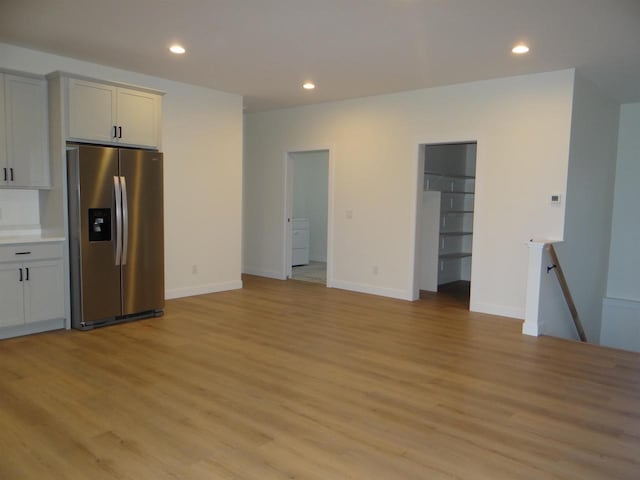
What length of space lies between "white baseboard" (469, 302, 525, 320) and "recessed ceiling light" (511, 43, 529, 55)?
283cm

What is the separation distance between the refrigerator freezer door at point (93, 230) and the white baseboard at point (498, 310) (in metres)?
4.19

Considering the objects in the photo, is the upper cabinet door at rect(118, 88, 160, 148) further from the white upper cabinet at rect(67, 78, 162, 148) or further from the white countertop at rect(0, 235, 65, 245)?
the white countertop at rect(0, 235, 65, 245)

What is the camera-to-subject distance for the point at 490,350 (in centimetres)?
432

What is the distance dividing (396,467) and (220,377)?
1.61 m

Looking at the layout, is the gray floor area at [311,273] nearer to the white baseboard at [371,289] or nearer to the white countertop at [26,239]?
the white baseboard at [371,289]

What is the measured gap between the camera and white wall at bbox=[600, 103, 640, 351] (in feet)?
22.8

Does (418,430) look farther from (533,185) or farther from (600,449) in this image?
(533,185)

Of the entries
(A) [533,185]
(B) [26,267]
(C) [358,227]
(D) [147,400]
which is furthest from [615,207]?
(B) [26,267]

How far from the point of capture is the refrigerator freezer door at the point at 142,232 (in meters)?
4.88

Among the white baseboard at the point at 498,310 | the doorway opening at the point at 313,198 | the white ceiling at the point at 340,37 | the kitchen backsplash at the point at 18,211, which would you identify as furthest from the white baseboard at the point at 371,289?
the kitchen backsplash at the point at 18,211

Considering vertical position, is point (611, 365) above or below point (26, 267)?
below

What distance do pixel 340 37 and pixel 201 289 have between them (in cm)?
380

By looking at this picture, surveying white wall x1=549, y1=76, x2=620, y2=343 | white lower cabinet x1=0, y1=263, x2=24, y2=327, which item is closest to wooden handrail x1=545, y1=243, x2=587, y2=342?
white wall x1=549, y1=76, x2=620, y2=343

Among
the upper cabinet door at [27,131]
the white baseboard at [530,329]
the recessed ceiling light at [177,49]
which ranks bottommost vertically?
the white baseboard at [530,329]
